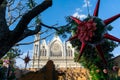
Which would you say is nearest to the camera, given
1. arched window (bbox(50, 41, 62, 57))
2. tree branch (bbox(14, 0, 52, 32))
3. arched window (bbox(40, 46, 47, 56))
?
tree branch (bbox(14, 0, 52, 32))

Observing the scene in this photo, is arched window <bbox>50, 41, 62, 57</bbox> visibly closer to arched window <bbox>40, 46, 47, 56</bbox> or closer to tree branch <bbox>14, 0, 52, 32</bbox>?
arched window <bbox>40, 46, 47, 56</bbox>

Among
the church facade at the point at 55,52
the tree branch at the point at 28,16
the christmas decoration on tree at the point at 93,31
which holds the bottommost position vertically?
the christmas decoration on tree at the point at 93,31

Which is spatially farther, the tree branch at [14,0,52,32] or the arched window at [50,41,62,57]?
the arched window at [50,41,62,57]

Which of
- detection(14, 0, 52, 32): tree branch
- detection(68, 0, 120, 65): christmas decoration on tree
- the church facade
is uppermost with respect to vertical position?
the church facade

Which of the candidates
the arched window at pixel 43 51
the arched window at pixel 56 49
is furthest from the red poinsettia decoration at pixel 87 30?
the arched window at pixel 43 51

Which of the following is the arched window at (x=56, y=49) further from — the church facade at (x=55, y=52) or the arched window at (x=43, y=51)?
the arched window at (x=43, y=51)

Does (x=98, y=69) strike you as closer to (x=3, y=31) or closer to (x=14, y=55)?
(x=14, y=55)

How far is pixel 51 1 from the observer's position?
6.57 metres

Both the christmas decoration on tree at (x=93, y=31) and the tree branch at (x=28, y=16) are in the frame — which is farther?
the tree branch at (x=28, y=16)

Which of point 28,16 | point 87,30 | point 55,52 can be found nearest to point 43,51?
point 55,52

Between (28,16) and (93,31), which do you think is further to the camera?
(28,16)

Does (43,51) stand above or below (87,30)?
above

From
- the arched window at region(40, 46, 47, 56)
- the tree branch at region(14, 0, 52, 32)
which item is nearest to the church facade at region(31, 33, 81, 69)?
the arched window at region(40, 46, 47, 56)

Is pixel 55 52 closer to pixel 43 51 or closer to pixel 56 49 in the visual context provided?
pixel 56 49
